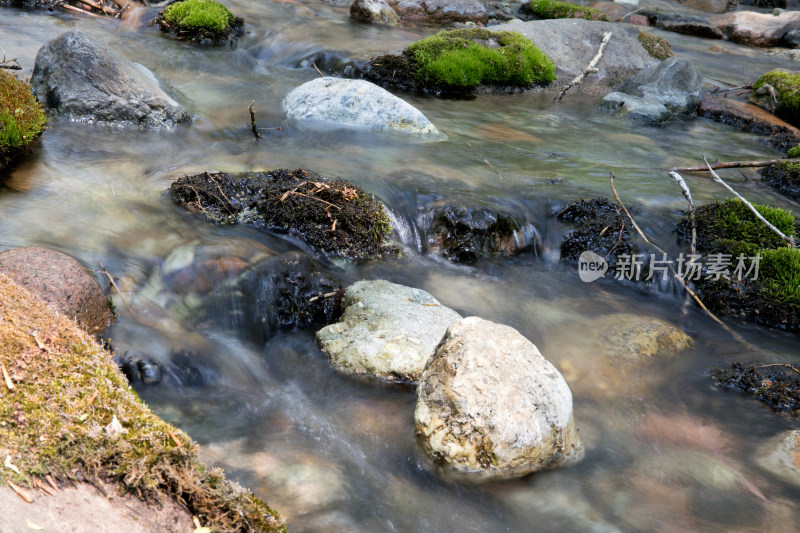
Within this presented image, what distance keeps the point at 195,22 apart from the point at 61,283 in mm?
10192

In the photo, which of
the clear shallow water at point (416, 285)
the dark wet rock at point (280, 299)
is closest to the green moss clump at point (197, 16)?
the clear shallow water at point (416, 285)

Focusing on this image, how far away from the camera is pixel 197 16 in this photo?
12891mm

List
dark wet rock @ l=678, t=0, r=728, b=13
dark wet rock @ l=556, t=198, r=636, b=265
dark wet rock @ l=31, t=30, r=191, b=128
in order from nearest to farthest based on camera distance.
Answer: dark wet rock @ l=556, t=198, r=636, b=265
dark wet rock @ l=31, t=30, r=191, b=128
dark wet rock @ l=678, t=0, r=728, b=13

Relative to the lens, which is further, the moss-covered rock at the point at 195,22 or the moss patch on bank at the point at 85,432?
the moss-covered rock at the point at 195,22

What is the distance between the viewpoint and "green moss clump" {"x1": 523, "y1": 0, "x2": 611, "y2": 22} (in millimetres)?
20328

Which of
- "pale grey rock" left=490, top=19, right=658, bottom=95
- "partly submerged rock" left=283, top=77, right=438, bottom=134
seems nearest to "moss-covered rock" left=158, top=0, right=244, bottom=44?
"partly submerged rock" left=283, top=77, right=438, bottom=134

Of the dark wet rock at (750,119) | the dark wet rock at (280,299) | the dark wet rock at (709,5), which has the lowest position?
the dark wet rock at (280,299)

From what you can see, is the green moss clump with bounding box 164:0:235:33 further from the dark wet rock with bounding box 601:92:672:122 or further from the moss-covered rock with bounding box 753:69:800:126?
the moss-covered rock with bounding box 753:69:800:126

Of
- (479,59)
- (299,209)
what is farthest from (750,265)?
(479,59)

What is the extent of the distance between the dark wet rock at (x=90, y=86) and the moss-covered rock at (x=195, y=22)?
4.62 m

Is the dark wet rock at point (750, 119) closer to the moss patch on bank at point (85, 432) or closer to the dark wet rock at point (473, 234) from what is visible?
the dark wet rock at point (473, 234)

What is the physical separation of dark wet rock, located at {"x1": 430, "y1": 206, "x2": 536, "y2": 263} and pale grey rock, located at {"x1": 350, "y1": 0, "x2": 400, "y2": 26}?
34.9 feet

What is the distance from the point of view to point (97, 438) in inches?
97.4

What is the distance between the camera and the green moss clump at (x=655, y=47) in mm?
15852
